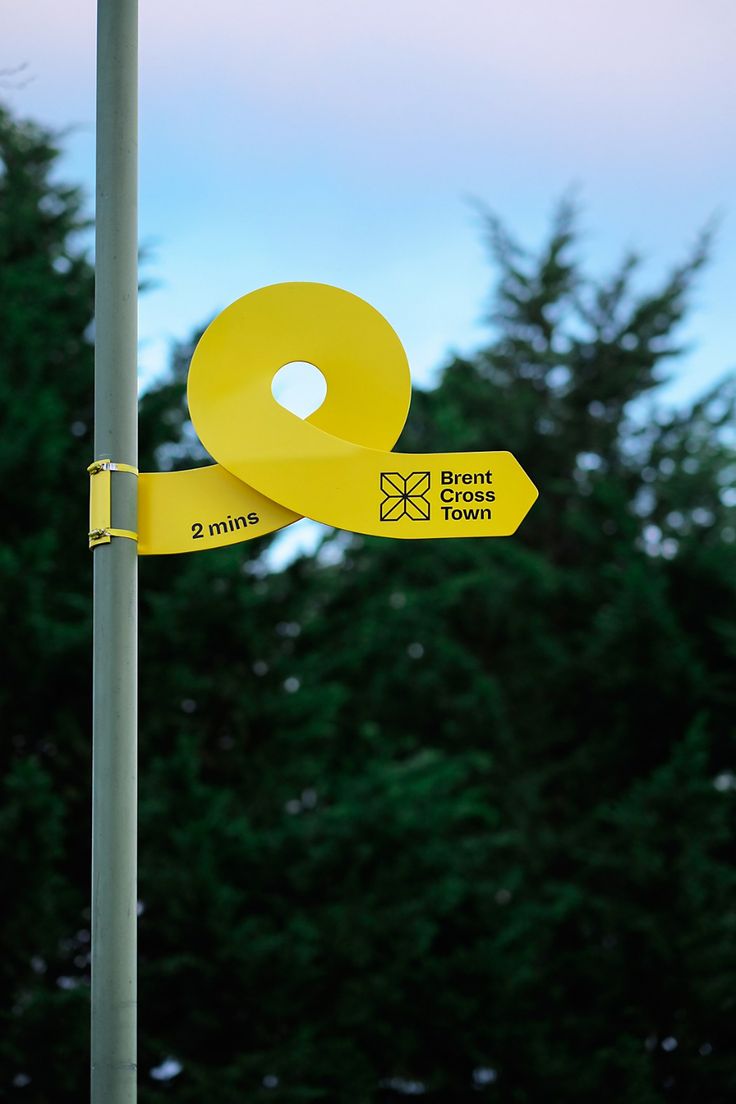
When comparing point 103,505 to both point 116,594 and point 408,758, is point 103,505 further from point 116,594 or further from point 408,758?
point 408,758

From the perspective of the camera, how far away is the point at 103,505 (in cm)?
132

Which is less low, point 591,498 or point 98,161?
point 591,498

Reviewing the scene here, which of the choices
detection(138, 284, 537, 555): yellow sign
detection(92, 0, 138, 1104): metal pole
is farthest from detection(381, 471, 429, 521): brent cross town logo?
detection(92, 0, 138, 1104): metal pole

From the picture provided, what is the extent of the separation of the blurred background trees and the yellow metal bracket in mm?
4354

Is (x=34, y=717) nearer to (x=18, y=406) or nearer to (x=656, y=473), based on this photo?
(x=18, y=406)

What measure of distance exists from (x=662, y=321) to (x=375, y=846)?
230 inches

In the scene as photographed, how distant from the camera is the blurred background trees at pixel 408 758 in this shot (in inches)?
233

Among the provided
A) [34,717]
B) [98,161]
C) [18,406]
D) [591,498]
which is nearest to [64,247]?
[18,406]

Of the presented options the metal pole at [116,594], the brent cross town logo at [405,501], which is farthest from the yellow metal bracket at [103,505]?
the brent cross town logo at [405,501]

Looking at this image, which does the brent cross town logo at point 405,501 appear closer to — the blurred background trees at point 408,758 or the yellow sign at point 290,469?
the yellow sign at point 290,469

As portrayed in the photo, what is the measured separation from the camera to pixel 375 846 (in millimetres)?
6785

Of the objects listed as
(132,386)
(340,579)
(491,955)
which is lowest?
(132,386)

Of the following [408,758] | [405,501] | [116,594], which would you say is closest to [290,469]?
[405,501]

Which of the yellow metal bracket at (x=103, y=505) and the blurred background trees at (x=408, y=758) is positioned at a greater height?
the blurred background trees at (x=408, y=758)
